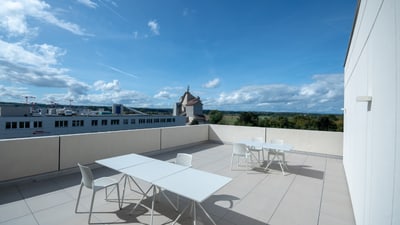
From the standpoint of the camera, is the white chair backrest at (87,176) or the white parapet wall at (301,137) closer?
the white chair backrest at (87,176)

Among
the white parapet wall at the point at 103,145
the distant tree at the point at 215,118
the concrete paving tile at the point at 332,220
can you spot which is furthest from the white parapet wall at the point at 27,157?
the distant tree at the point at 215,118

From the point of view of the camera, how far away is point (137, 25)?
7.99 meters

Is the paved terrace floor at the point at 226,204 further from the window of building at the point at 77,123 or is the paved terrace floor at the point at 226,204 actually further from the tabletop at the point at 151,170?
the window of building at the point at 77,123

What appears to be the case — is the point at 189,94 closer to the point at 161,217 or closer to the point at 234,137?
the point at 234,137

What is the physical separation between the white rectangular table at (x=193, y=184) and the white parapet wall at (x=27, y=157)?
3341 millimetres

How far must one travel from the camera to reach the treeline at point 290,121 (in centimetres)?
874

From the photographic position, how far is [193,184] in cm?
200

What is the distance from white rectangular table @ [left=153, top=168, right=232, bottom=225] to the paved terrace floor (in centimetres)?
70

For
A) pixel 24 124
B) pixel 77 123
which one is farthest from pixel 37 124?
pixel 77 123

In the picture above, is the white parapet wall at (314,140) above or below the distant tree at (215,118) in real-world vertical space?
below

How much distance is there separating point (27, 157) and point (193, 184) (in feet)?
12.6

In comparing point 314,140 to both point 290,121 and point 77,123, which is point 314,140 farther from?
point 77,123

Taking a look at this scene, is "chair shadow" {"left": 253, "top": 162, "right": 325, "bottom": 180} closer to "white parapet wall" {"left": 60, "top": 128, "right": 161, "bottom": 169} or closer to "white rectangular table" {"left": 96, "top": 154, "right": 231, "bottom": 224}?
"white rectangular table" {"left": 96, "top": 154, "right": 231, "bottom": 224}

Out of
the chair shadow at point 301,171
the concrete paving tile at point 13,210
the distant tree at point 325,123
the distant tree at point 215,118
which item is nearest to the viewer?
the concrete paving tile at point 13,210
